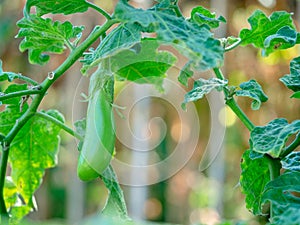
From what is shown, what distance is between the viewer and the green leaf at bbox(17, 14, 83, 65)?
66cm

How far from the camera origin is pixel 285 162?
601mm

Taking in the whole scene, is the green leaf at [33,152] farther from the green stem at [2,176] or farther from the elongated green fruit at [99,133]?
the elongated green fruit at [99,133]

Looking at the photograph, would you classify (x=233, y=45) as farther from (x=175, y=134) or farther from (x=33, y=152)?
(x=175, y=134)

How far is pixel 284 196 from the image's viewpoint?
510mm

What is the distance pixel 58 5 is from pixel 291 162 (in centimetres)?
29

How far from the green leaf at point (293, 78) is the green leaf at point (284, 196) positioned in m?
0.10

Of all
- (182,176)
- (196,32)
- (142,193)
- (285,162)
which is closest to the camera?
(196,32)

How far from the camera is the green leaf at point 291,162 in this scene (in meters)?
0.58

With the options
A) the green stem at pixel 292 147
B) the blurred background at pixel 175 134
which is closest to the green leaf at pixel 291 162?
the green stem at pixel 292 147

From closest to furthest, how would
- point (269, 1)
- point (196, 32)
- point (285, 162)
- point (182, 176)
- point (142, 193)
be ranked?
point (196, 32) < point (285, 162) < point (269, 1) < point (142, 193) < point (182, 176)

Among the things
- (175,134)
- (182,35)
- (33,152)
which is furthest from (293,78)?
(175,134)

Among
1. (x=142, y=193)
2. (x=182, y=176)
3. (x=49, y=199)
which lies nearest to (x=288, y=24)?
(x=142, y=193)

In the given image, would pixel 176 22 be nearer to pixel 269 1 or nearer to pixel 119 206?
pixel 119 206

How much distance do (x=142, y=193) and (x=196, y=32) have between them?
385 cm
